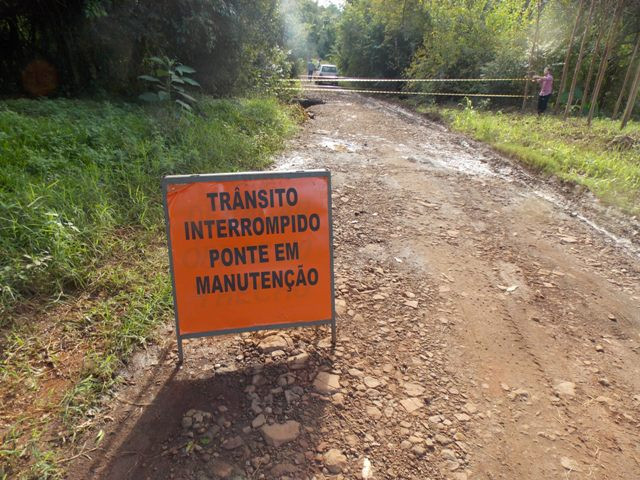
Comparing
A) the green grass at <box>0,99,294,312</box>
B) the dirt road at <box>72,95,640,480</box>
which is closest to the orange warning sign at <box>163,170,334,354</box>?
the dirt road at <box>72,95,640,480</box>

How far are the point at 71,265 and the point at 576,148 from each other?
870cm

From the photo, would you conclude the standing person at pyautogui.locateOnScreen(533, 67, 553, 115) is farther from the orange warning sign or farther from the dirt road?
the orange warning sign

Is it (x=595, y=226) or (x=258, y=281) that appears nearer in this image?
(x=258, y=281)

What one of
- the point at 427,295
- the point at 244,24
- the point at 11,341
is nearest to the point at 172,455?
the point at 11,341

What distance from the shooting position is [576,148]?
26.3 ft

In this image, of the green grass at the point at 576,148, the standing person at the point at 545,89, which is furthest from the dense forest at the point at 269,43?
the green grass at the point at 576,148

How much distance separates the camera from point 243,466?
6.66ft

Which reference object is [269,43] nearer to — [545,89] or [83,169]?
[545,89]

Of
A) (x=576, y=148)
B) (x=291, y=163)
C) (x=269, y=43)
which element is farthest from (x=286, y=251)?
(x=269, y=43)

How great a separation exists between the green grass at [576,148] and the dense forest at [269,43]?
99cm

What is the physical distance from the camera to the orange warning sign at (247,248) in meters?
2.47

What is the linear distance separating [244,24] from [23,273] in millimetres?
9666

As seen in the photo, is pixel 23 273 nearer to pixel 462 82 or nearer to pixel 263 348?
pixel 263 348

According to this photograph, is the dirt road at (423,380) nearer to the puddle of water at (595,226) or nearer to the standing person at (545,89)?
the puddle of water at (595,226)
